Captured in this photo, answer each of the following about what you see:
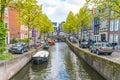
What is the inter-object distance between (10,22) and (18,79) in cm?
4383

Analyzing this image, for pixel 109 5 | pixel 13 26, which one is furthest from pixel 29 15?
pixel 109 5

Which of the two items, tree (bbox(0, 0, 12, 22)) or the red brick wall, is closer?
tree (bbox(0, 0, 12, 22))

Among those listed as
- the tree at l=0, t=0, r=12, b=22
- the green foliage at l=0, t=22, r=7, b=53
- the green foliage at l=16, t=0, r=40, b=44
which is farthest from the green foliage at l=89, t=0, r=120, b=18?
the green foliage at l=16, t=0, r=40, b=44

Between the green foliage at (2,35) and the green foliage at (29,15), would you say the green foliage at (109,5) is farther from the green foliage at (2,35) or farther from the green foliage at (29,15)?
the green foliage at (29,15)

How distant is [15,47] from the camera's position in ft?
130

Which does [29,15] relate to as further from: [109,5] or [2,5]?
[109,5]

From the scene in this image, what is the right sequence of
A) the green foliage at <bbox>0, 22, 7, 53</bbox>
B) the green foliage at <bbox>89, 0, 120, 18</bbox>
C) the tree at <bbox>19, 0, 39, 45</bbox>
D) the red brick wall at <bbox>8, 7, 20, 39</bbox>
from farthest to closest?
the red brick wall at <bbox>8, 7, 20, 39</bbox>, the tree at <bbox>19, 0, 39, 45</bbox>, the green foliage at <bbox>0, 22, 7, 53</bbox>, the green foliage at <bbox>89, 0, 120, 18</bbox>

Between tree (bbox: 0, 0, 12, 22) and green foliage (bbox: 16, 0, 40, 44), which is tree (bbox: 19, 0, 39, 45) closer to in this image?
green foliage (bbox: 16, 0, 40, 44)

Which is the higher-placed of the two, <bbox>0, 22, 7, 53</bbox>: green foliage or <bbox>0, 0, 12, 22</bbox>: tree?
<bbox>0, 0, 12, 22</bbox>: tree

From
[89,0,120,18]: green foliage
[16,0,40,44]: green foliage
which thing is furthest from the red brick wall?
[89,0,120,18]: green foliage

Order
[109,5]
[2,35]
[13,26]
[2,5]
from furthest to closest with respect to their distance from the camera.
→ [13,26], [2,5], [2,35], [109,5]

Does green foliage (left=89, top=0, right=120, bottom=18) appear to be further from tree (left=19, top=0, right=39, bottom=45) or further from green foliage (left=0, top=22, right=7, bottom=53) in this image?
tree (left=19, top=0, right=39, bottom=45)

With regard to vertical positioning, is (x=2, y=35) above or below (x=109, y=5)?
below

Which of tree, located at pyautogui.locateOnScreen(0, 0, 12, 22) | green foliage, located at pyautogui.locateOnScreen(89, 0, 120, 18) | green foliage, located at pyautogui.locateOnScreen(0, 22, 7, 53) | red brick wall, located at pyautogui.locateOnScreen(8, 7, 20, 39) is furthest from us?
red brick wall, located at pyautogui.locateOnScreen(8, 7, 20, 39)
